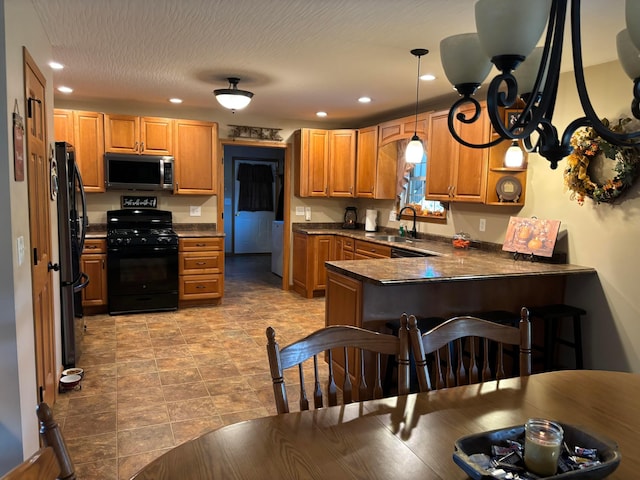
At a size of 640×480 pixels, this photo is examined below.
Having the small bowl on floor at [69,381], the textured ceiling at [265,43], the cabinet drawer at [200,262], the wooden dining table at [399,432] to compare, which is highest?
the textured ceiling at [265,43]

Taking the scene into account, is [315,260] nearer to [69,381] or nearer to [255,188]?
[69,381]

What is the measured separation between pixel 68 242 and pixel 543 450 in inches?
131

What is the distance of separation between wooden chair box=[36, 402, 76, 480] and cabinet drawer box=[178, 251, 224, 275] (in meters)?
4.62

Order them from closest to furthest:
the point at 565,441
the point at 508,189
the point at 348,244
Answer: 1. the point at 565,441
2. the point at 508,189
3. the point at 348,244

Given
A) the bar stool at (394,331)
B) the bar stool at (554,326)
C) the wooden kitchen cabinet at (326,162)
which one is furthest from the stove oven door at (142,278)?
the bar stool at (554,326)

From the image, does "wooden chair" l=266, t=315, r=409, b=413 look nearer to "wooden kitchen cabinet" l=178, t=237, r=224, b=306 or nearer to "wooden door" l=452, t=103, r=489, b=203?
"wooden door" l=452, t=103, r=489, b=203

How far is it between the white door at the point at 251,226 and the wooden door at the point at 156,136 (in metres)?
3.92

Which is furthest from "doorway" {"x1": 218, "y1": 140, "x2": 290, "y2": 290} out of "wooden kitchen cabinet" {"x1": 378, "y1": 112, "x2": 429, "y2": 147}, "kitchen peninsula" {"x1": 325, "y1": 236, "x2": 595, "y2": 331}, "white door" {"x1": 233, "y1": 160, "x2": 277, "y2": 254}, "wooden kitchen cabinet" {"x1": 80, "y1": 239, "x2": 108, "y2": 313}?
"kitchen peninsula" {"x1": 325, "y1": 236, "x2": 595, "y2": 331}

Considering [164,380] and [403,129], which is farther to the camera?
[403,129]

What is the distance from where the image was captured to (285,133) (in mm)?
6414

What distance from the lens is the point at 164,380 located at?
345 cm

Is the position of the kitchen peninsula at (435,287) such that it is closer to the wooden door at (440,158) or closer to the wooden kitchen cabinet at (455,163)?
the wooden kitchen cabinet at (455,163)

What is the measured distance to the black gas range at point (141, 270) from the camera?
504cm

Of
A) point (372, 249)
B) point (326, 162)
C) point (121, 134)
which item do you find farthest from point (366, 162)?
point (121, 134)
